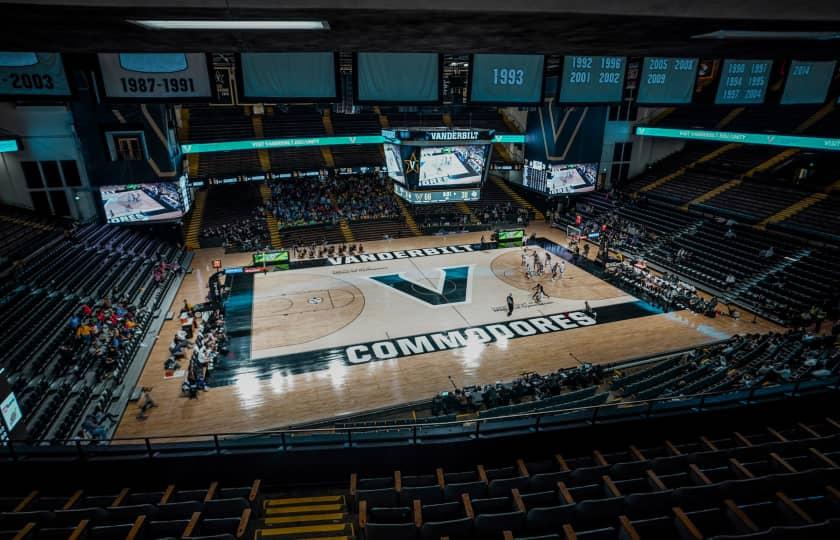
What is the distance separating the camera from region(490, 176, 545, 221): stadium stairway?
1674 inches

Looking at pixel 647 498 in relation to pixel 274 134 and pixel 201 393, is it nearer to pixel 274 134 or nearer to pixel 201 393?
pixel 201 393

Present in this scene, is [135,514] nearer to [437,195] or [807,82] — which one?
[807,82]

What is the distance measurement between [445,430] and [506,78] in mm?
7342

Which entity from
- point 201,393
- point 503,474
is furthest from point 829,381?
point 201,393

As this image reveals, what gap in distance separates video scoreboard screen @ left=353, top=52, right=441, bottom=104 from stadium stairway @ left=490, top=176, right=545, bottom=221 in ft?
116

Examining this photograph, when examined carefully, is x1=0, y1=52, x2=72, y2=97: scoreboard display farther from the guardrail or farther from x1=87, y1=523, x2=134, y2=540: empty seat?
x1=87, y1=523, x2=134, y2=540: empty seat

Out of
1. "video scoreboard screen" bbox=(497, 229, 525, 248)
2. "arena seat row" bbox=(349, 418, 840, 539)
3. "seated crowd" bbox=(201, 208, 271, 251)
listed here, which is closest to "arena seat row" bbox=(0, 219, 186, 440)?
"seated crowd" bbox=(201, 208, 271, 251)

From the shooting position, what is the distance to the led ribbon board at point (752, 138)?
2653 cm

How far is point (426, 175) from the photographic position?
997 inches

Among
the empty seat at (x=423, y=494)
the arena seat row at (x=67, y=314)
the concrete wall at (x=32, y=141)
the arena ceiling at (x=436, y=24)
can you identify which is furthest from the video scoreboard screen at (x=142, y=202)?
the empty seat at (x=423, y=494)

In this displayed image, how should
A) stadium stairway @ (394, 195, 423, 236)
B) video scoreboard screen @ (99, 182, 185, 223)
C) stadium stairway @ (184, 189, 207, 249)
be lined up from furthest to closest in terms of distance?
stadium stairway @ (394, 195, 423, 236) < stadium stairway @ (184, 189, 207, 249) < video scoreboard screen @ (99, 182, 185, 223)

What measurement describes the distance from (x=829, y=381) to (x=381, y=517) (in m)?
10.2

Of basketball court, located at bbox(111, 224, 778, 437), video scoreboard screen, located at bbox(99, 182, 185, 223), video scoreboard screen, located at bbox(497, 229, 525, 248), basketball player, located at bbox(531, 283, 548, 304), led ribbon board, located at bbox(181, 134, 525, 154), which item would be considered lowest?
basketball court, located at bbox(111, 224, 778, 437)

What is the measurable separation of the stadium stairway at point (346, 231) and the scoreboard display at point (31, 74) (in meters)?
28.1
